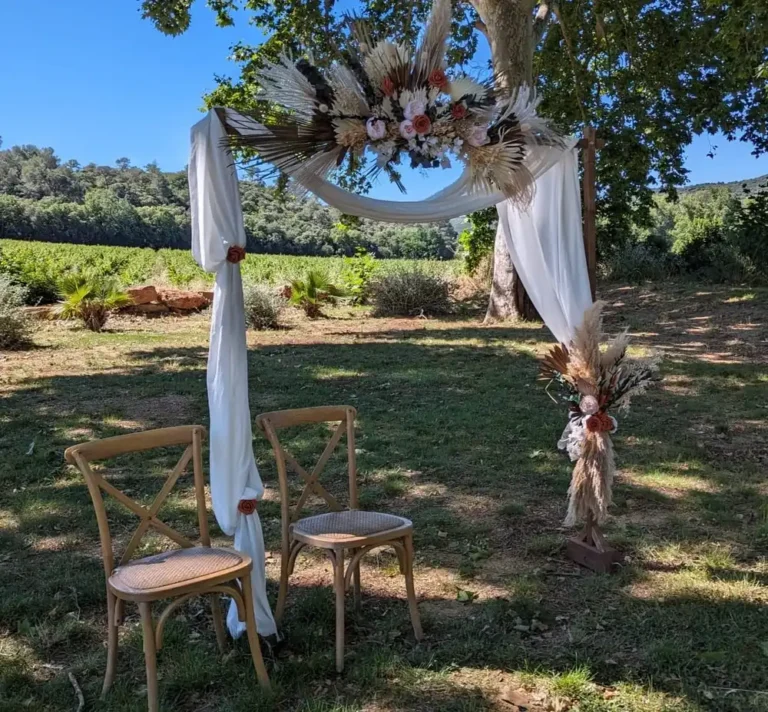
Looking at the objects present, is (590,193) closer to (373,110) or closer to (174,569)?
(373,110)

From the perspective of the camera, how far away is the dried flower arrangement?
3752 mm

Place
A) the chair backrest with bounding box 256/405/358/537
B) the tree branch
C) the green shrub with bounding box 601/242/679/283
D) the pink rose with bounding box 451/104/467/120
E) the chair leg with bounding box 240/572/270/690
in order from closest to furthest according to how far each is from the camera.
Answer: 1. the chair leg with bounding box 240/572/270/690
2. the chair backrest with bounding box 256/405/358/537
3. the pink rose with bounding box 451/104/467/120
4. the tree branch
5. the green shrub with bounding box 601/242/679/283

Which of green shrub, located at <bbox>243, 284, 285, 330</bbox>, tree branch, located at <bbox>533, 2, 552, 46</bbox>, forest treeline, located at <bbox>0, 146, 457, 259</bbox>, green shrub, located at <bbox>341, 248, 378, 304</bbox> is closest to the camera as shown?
tree branch, located at <bbox>533, 2, 552, 46</bbox>

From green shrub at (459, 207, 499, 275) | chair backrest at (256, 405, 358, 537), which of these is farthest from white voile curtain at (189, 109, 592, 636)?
green shrub at (459, 207, 499, 275)

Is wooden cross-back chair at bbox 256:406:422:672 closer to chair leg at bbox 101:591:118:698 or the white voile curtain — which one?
the white voile curtain

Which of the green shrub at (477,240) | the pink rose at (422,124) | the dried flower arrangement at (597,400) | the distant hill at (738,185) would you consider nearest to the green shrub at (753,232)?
the distant hill at (738,185)

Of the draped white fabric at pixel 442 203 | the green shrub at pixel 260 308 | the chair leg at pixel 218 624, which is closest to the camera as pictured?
the chair leg at pixel 218 624

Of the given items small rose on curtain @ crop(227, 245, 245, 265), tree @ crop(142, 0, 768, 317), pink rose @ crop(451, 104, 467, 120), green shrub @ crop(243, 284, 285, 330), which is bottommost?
green shrub @ crop(243, 284, 285, 330)

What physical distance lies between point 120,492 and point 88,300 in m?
10.2

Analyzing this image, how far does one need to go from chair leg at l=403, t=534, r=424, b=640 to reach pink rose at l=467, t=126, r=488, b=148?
6.11ft

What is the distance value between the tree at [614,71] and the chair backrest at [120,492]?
9.71 m

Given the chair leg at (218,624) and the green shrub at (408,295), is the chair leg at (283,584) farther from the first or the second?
the green shrub at (408,295)

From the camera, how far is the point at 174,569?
2600 mm

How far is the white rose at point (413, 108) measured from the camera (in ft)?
10.5
